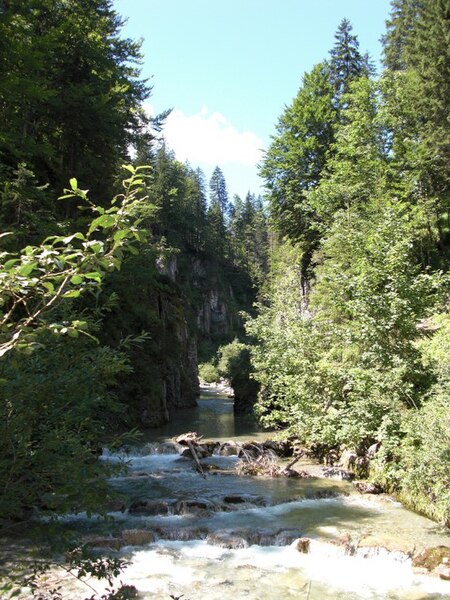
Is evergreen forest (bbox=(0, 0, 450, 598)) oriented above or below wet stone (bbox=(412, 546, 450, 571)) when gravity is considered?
above

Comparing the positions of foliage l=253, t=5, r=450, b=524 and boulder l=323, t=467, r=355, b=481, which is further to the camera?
boulder l=323, t=467, r=355, b=481

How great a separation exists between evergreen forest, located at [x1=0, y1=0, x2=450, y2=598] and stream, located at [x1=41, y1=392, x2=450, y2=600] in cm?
125

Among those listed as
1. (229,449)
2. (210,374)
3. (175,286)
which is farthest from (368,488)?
(210,374)

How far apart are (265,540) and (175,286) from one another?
25.3 m

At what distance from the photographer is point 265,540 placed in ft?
29.0

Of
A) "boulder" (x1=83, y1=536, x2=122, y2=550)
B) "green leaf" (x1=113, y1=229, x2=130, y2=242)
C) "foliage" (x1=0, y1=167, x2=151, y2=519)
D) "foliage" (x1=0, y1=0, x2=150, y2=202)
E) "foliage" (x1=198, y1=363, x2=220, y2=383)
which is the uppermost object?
"foliage" (x1=0, y1=0, x2=150, y2=202)

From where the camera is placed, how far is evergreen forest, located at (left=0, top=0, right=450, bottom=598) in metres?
2.52

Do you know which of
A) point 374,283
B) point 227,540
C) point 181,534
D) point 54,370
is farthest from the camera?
point 374,283

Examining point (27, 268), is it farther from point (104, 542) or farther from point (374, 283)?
point (374, 283)

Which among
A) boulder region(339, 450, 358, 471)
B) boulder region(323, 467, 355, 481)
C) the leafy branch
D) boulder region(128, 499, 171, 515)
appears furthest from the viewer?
boulder region(339, 450, 358, 471)

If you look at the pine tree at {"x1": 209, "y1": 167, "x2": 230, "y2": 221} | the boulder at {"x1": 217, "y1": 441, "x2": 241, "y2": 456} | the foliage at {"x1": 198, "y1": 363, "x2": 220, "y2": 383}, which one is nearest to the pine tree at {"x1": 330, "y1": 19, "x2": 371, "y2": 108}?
the boulder at {"x1": 217, "y1": 441, "x2": 241, "y2": 456}

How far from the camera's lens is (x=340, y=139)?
79.2 ft

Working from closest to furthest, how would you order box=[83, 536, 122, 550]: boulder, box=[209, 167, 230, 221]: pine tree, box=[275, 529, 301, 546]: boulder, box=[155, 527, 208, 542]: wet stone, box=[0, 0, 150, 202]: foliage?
→ box=[83, 536, 122, 550]: boulder → box=[275, 529, 301, 546]: boulder → box=[155, 527, 208, 542]: wet stone → box=[0, 0, 150, 202]: foliage → box=[209, 167, 230, 221]: pine tree

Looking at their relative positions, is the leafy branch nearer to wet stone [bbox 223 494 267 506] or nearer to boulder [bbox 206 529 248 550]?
boulder [bbox 206 529 248 550]
